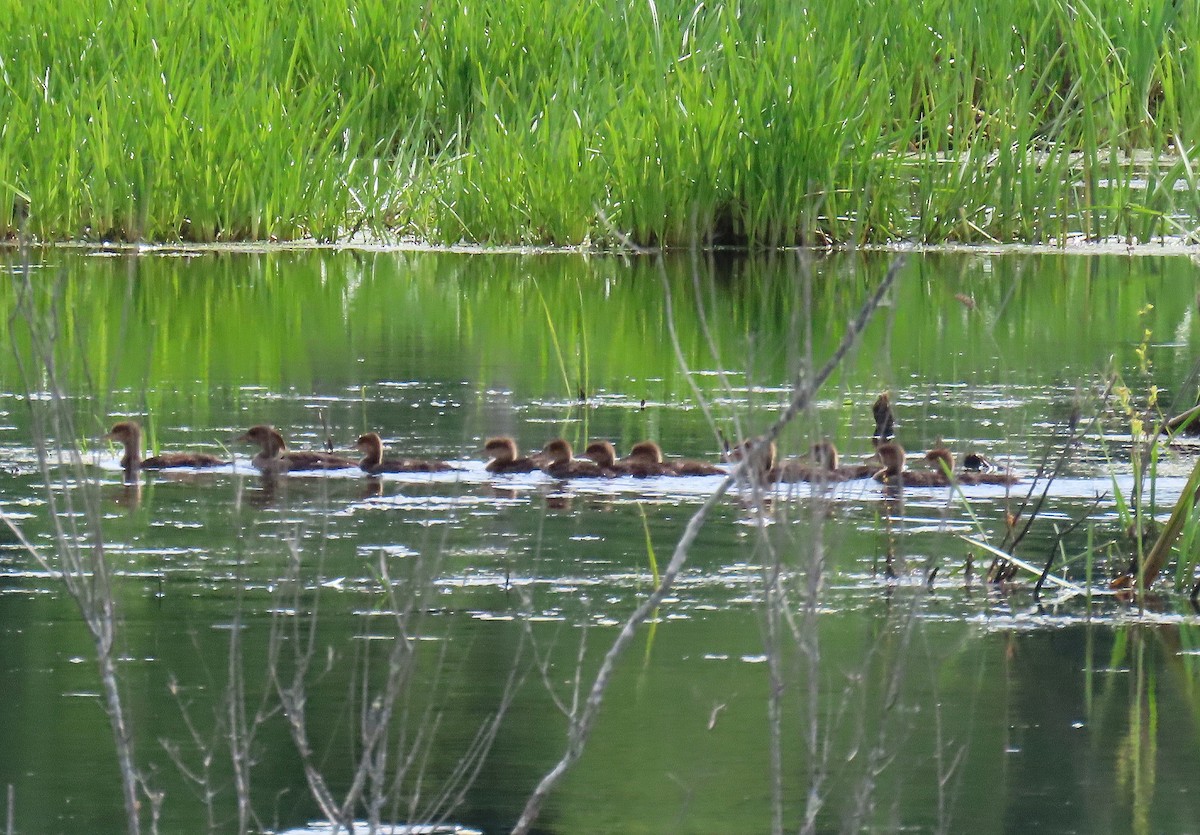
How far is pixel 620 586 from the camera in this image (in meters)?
6.07

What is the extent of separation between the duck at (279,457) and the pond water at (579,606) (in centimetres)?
9

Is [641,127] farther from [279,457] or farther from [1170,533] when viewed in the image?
[1170,533]

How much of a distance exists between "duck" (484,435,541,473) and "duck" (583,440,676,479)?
0.61 ft

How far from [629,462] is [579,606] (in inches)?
80.1

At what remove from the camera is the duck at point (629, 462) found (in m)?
7.73

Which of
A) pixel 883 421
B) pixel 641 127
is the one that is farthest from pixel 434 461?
Result: pixel 641 127

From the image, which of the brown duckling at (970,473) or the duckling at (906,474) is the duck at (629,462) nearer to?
the duckling at (906,474)

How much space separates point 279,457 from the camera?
25.8 ft

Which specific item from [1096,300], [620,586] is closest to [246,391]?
[620,586]

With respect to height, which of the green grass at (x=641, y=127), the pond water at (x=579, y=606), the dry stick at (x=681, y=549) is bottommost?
the pond water at (x=579, y=606)

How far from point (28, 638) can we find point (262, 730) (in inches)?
36.4

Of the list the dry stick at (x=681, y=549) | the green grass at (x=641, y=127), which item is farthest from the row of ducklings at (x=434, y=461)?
the green grass at (x=641, y=127)

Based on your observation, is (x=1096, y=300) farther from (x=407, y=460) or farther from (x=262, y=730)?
(x=262, y=730)

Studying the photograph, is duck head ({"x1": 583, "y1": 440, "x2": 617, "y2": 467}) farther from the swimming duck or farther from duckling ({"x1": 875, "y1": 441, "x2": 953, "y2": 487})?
the swimming duck
